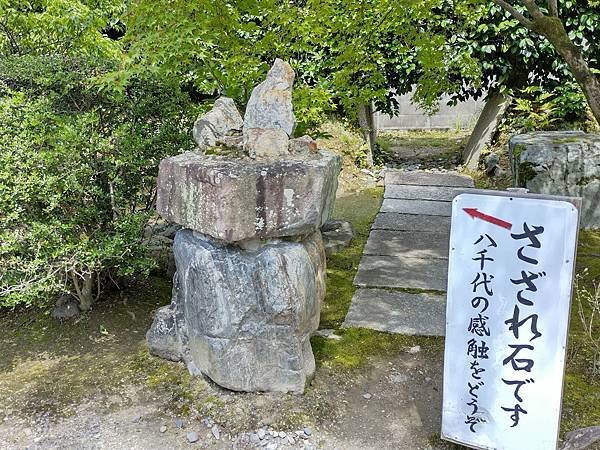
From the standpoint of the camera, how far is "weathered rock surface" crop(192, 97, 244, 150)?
3.91 meters

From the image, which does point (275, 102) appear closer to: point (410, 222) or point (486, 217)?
point (486, 217)

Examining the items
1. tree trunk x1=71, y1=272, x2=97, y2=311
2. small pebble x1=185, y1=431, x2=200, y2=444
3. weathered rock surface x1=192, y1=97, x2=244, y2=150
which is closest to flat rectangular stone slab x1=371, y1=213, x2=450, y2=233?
weathered rock surface x1=192, y1=97, x2=244, y2=150

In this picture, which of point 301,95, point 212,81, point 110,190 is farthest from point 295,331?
point 212,81

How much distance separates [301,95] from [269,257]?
7.63ft

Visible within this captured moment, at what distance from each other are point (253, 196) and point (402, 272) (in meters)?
2.76

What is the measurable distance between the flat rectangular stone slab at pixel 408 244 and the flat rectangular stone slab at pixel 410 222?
14 cm

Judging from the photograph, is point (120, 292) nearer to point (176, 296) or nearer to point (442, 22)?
point (176, 296)

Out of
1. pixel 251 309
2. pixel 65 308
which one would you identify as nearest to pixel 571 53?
pixel 251 309

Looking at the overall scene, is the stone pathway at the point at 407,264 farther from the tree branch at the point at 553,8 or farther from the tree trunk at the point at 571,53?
the tree branch at the point at 553,8

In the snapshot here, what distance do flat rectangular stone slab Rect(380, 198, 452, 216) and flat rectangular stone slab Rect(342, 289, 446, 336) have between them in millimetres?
2754

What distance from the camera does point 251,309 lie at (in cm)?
338

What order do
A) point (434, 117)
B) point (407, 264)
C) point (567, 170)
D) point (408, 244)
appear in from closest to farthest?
point (407, 264) → point (408, 244) → point (567, 170) → point (434, 117)

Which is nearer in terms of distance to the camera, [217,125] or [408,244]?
[217,125]

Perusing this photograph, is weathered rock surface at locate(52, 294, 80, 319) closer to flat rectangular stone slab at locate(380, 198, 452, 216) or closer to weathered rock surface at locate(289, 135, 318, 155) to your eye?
weathered rock surface at locate(289, 135, 318, 155)
